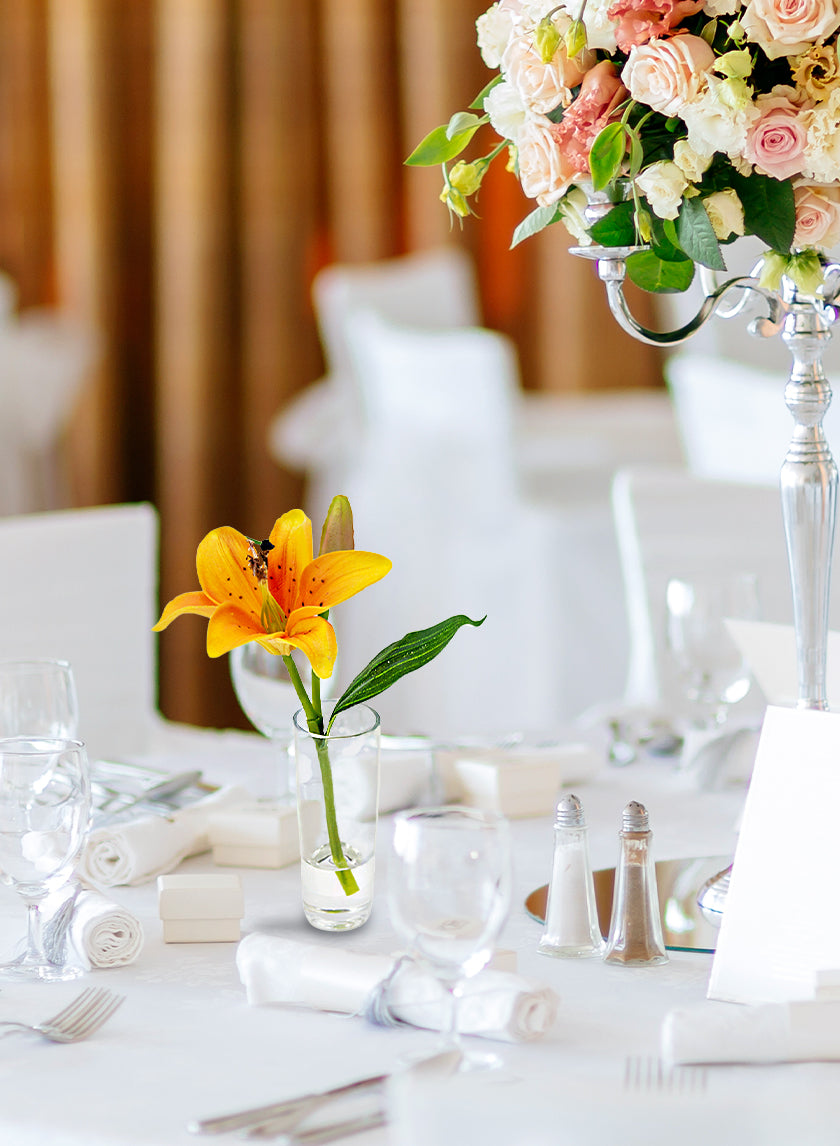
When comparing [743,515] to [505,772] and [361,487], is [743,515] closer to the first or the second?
[505,772]

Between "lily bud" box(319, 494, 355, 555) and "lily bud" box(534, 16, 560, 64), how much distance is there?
1.10ft

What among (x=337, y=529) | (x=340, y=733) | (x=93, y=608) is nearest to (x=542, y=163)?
(x=337, y=529)

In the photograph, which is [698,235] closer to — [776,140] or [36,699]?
[776,140]

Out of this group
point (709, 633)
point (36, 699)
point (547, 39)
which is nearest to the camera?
point (547, 39)

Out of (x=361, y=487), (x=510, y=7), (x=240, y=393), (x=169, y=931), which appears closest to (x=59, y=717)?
(x=169, y=931)

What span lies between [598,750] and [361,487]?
104 inches

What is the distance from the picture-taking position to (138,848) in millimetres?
1248

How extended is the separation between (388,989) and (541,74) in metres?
0.62

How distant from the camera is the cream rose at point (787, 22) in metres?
1.03

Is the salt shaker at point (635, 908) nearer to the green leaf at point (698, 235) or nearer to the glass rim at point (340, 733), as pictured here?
the glass rim at point (340, 733)

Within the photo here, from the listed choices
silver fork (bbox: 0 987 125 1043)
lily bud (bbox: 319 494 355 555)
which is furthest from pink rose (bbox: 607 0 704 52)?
silver fork (bbox: 0 987 125 1043)

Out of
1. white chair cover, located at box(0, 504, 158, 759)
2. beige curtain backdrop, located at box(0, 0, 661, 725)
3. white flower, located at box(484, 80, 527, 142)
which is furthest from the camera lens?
beige curtain backdrop, located at box(0, 0, 661, 725)

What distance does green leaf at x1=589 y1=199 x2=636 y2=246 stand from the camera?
115 cm

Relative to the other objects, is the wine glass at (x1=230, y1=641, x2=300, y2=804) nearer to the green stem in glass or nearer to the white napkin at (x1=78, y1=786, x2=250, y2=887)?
the white napkin at (x1=78, y1=786, x2=250, y2=887)
